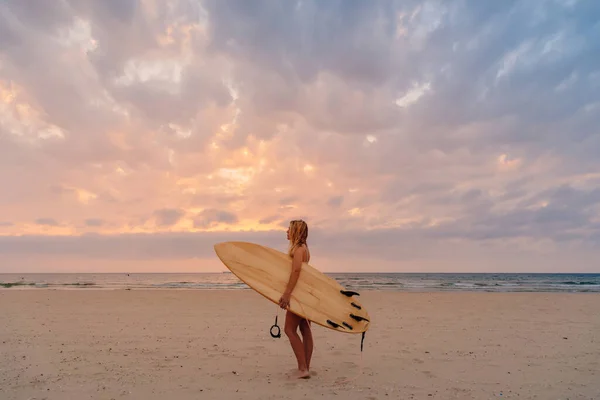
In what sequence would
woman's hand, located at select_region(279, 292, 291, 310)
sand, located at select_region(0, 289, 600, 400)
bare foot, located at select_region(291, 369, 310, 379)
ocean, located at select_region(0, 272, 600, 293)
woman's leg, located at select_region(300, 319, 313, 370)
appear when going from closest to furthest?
sand, located at select_region(0, 289, 600, 400) < woman's hand, located at select_region(279, 292, 291, 310) < bare foot, located at select_region(291, 369, 310, 379) < woman's leg, located at select_region(300, 319, 313, 370) < ocean, located at select_region(0, 272, 600, 293)

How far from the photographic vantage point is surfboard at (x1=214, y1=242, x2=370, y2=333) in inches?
188

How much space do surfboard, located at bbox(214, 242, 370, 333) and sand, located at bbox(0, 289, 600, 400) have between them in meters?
0.66

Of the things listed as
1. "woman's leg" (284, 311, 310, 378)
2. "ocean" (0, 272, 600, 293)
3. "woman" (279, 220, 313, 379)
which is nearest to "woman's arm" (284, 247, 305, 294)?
"woman" (279, 220, 313, 379)

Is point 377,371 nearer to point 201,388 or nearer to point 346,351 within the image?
point 346,351

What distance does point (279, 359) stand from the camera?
5777 millimetres

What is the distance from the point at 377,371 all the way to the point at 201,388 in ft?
6.84

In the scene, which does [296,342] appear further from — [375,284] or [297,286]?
[375,284]

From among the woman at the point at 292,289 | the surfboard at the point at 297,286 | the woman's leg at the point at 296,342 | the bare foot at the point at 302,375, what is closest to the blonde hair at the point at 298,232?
the woman at the point at 292,289

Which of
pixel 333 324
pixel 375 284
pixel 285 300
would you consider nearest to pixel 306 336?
pixel 333 324

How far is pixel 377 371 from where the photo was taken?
205 inches

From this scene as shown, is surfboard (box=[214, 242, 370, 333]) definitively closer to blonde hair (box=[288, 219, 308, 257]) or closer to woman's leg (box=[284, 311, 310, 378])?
woman's leg (box=[284, 311, 310, 378])

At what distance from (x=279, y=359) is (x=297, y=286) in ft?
4.77

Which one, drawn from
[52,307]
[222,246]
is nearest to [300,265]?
[222,246]

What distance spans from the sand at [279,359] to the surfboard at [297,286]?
661mm
